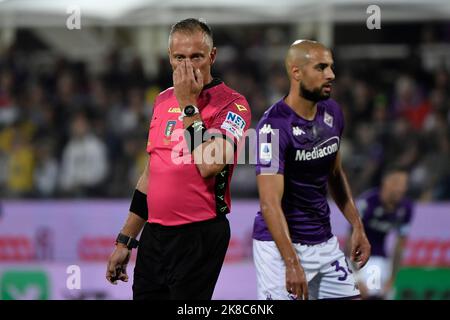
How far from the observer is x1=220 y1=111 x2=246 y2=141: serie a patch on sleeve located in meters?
4.84

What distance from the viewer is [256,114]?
1298 centimetres

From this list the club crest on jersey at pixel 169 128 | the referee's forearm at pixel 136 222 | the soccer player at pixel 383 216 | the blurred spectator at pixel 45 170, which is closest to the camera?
the club crest on jersey at pixel 169 128

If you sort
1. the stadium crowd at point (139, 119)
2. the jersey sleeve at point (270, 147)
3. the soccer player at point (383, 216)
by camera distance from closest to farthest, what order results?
1. the jersey sleeve at point (270, 147)
2. the soccer player at point (383, 216)
3. the stadium crowd at point (139, 119)

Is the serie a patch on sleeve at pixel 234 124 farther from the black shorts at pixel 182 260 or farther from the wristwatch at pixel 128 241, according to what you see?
the wristwatch at pixel 128 241

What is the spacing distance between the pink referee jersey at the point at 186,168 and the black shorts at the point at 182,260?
6 centimetres

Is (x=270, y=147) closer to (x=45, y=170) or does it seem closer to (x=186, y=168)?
(x=186, y=168)

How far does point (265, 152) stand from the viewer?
219 inches

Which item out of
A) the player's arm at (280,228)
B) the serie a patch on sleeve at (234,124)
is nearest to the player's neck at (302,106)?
the player's arm at (280,228)

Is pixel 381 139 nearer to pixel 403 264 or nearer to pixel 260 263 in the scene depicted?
pixel 403 264

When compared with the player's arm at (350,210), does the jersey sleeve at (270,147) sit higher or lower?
higher

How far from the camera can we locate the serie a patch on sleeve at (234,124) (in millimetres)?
4844

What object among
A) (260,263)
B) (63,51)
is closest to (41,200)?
(63,51)

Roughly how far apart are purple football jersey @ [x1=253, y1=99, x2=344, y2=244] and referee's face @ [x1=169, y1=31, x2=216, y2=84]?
0.89m

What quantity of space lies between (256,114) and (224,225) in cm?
809
